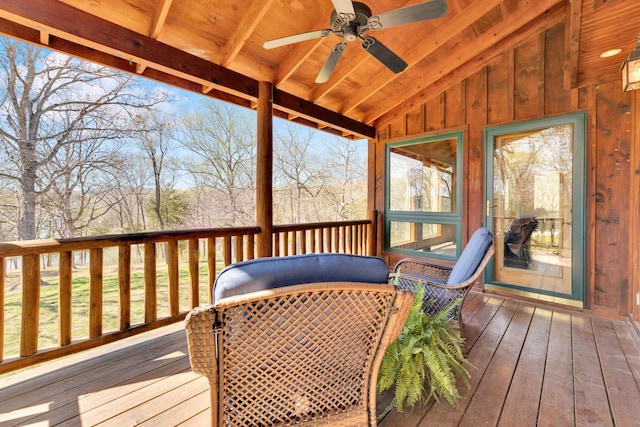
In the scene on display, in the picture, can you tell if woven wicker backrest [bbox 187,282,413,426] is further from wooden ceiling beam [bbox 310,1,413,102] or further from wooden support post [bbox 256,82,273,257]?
wooden ceiling beam [bbox 310,1,413,102]

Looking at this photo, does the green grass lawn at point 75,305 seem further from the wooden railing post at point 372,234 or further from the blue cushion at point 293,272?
the wooden railing post at point 372,234

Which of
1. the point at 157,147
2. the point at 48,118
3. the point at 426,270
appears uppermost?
the point at 48,118

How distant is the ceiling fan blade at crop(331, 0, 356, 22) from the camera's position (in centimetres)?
189

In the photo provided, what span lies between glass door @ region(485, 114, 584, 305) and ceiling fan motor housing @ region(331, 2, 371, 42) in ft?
9.16

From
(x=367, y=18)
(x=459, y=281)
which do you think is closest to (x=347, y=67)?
(x=367, y=18)

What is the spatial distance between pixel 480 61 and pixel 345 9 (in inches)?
122

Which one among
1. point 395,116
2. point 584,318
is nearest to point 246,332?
point 584,318

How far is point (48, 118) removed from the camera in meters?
4.99

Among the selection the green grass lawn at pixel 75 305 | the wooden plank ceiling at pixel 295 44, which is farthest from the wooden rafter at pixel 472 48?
the green grass lawn at pixel 75 305

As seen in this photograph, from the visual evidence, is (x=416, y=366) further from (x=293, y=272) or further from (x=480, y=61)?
(x=480, y=61)

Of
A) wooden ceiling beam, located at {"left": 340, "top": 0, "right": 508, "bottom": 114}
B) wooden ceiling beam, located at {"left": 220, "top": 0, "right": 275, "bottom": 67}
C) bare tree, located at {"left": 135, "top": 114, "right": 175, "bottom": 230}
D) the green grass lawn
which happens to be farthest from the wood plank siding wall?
bare tree, located at {"left": 135, "top": 114, "right": 175, "bottom": 230}

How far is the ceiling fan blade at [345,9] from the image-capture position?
1.89 metres

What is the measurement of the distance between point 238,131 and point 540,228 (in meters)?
7.64

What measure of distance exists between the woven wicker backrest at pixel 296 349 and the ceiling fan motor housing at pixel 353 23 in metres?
2.11
